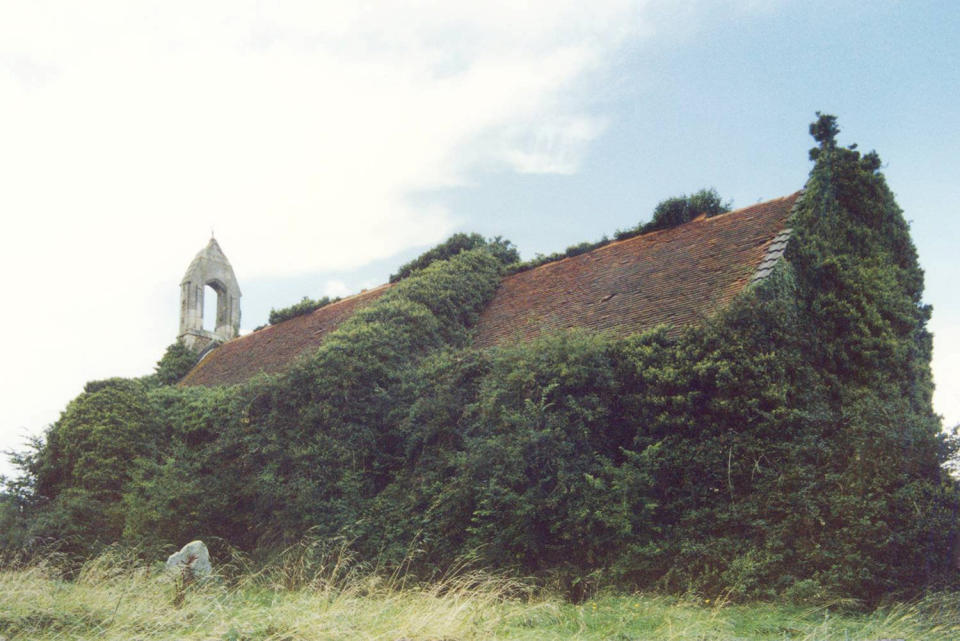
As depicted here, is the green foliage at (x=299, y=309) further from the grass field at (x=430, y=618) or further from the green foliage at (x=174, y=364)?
the grass field at (x=430, y=618)

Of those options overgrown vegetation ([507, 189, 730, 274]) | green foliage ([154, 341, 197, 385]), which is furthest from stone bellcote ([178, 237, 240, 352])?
overgrown vegetation ([507, 189, 730, 274])

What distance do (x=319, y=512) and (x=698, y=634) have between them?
795cm

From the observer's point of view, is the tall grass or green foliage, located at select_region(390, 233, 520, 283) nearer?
the tall grass

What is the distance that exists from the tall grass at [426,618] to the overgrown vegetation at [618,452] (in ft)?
2.65

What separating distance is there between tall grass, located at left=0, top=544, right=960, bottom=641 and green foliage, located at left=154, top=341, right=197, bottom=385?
17.6 m

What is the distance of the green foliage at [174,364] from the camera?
26500mm

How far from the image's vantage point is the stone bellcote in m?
28.0

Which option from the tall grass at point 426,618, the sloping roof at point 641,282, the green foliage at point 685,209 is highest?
the green foliage at point 685,209

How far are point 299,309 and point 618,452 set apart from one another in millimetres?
15578

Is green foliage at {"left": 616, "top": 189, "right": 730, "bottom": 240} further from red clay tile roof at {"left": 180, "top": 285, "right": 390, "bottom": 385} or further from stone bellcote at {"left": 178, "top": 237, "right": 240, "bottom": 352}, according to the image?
stone bellcote at {"left": 178, "top": 237, "right": 240, "bottom": 352}

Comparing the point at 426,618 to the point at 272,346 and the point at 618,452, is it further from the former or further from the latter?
the point at 272,346

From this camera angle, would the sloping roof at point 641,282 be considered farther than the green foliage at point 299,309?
No

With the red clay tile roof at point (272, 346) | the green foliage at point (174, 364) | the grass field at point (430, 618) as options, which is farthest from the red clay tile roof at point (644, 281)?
the green foliage at point (174, 364)

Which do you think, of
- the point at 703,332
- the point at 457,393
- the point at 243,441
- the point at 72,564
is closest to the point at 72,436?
the point at 72,564
